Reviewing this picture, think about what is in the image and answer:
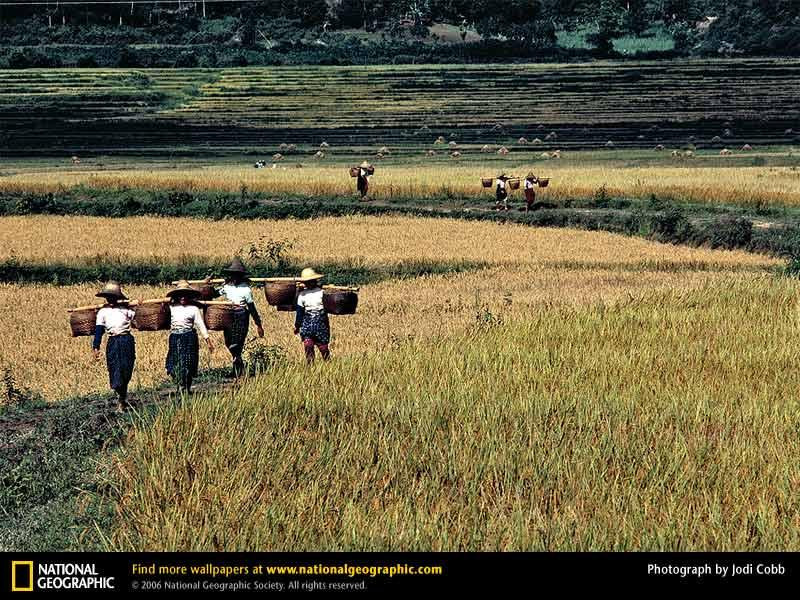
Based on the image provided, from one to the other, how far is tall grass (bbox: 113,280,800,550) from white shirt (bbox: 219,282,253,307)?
1766 millimetres

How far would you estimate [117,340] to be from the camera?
1382 centimetres

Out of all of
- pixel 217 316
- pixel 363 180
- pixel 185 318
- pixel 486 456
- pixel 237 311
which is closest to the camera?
pixel 486 456

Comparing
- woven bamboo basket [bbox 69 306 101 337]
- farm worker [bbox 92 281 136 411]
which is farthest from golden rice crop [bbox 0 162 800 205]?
farm worker [bbox 92 281 136 411]

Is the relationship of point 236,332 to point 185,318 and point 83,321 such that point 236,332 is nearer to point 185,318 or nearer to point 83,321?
point 185,318

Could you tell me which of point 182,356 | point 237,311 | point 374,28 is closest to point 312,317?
point 237,311

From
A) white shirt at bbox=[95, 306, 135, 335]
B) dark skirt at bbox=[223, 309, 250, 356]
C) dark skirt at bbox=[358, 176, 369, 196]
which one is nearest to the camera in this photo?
white shirt at bbox=[95, 306, 135, 335]

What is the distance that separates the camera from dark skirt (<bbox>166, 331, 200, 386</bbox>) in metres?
13.8

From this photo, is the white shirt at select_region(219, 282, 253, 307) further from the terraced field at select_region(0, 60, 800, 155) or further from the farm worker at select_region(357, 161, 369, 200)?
the terraced field at select_region(0, 60, 800, 155)

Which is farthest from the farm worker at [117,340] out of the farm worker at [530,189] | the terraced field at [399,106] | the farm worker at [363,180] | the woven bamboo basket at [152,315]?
the terraced field at [399,106]
